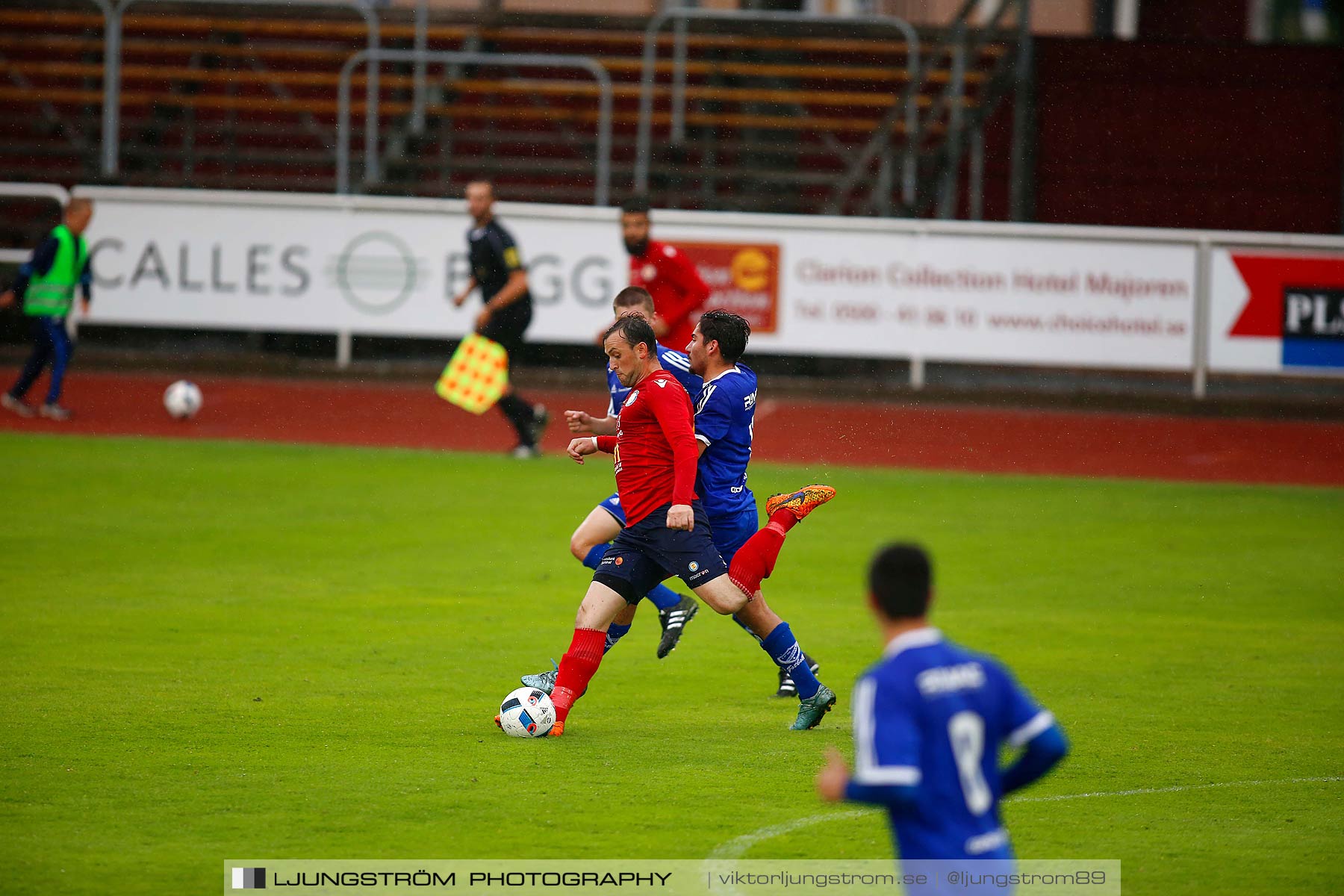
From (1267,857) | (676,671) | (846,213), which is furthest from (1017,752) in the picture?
(846,213)

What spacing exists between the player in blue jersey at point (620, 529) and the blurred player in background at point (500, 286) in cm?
626

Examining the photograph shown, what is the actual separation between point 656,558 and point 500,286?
8.94 metres

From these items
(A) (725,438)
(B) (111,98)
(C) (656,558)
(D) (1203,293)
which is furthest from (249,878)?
(B) (111,98)

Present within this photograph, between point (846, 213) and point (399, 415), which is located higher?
point (846, 213)

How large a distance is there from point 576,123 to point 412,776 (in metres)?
19.0

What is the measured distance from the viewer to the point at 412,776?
657 centimetres

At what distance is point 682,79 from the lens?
23.2m

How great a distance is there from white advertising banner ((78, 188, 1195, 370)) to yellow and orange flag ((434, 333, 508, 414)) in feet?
13.9

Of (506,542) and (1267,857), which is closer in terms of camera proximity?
(1267,857)

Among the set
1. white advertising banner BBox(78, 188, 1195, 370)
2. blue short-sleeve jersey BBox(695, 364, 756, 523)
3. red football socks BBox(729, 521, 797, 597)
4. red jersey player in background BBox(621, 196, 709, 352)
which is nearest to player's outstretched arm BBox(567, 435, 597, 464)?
blue short-sleeve jersey BBox(695, 364, 756, 523)

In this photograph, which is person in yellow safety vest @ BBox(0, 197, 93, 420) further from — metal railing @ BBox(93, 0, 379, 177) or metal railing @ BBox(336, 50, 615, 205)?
metal railing @ BBox(336, 50, 615, 205)

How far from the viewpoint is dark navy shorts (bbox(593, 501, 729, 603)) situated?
7137 mm

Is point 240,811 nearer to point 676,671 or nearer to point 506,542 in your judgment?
point 676,671

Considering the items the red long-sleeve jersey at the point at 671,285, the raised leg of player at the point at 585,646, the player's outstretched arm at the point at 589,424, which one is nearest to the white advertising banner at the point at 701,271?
the red long-sleeve jersey at the point at 671,285
